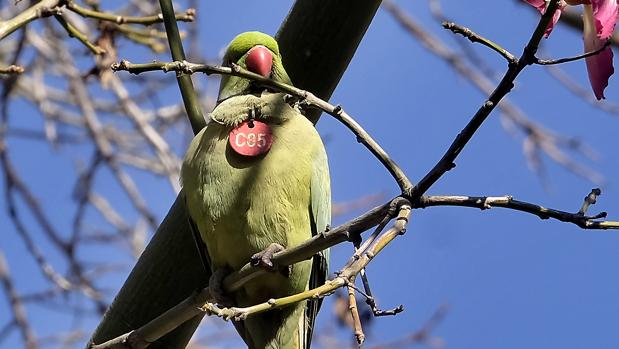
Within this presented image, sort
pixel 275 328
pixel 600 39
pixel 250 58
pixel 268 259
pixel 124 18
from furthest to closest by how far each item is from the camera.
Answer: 1. pixel 250 58
2. pixel 124 18
3. pixel 275 328
4. pixel 268 259
5. pixel 600 39

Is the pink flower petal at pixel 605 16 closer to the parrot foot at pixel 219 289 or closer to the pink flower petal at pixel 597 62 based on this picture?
the pink flower petal at pixel 597 62

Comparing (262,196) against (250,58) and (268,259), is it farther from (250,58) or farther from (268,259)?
(250,58)

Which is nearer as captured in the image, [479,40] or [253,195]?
[479,40]

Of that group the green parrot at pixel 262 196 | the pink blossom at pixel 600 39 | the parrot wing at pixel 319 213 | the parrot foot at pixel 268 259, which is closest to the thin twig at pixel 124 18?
the green parrot at pixel 262 196

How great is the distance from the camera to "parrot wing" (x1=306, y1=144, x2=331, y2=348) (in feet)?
6.57

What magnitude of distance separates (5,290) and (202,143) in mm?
1742

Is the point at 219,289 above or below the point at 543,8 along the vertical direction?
below

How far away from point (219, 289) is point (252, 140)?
0.38 m

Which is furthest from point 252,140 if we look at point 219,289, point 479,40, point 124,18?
point 479,40

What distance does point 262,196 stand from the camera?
1939mm

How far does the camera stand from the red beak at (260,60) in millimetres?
2168

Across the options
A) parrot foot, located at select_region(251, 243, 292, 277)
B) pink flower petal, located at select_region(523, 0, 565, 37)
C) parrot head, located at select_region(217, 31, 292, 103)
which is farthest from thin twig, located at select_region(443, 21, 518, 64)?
parrot head, located at select_region(217, 31, 292, 103)

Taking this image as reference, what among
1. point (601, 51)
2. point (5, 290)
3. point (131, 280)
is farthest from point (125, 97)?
point (601, 51)

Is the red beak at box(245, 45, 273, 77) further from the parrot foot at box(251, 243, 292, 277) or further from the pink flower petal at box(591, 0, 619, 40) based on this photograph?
the pink flower petal at box(591, 0, 619, 40)
